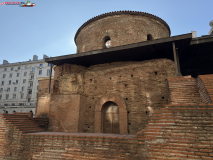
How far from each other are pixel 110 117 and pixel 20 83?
34308mm

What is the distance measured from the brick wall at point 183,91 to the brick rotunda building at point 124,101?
0.09 feet

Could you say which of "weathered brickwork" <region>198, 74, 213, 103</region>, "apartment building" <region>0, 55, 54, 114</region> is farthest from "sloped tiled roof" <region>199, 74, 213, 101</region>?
"apartment building" <region>0, 55, 54, 114</region>

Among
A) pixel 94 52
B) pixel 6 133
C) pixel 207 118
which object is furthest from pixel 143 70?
pixel 6 133

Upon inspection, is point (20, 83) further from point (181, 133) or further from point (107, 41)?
point (181, 133)

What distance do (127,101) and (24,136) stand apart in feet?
15.7

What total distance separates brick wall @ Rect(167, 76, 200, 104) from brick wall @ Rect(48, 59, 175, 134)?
194 centimetres

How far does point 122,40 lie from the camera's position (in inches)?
395

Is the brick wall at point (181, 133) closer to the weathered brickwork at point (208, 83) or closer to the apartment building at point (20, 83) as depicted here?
the weathered brickwork at point (208, 83)

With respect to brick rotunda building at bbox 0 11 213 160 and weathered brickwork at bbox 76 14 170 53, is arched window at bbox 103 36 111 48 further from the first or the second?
weathered brickwork at bbox 76 14 170 53

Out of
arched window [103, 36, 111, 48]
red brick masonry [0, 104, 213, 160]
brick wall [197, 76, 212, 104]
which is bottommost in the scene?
red brick masonry [0, 104, 213, 160]

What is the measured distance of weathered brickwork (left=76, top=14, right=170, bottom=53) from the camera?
10102 mm

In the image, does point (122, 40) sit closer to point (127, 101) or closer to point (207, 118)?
point (127, 101)

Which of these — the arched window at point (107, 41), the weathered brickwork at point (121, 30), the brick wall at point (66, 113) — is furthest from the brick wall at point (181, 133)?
the arched window at point (107, 41)

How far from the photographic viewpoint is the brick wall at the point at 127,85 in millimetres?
7309
